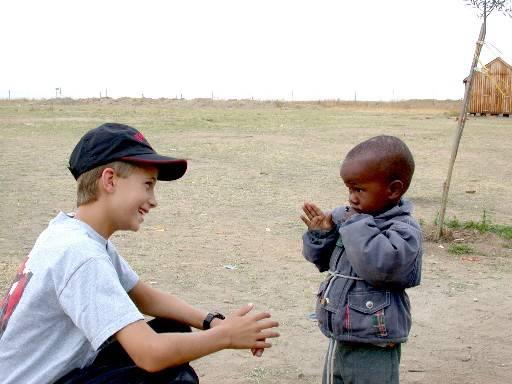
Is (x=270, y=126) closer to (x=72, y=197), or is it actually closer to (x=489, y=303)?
(x=72, y=197)

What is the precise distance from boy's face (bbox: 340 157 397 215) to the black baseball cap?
671mm

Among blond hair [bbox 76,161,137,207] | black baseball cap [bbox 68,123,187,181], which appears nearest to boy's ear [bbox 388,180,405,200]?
black baseball cap [bbox 68,123,187,181]

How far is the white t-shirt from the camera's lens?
7.31ft

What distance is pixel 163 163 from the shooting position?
251 centimetres

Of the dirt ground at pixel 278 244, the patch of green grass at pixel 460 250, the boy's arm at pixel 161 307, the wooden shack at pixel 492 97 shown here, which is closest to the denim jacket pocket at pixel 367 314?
the boy's arm at pixel 161 307

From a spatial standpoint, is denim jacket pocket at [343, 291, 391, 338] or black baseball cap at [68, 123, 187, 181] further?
denim jacket pocket at [343, 291, 391, 338]

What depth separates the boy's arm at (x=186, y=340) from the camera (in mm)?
2248

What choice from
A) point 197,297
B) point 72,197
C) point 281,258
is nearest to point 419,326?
point 197,297

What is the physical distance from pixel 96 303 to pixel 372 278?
3.24ft

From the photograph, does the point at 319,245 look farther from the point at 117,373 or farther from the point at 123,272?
the point at 117,373

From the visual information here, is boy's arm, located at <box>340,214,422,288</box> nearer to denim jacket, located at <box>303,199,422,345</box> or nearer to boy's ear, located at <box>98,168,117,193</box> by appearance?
denim jacket, located at <box>303,199,422,345</box>

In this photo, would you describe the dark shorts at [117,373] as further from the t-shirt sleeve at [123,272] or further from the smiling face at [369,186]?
the smiling face at [369,186]

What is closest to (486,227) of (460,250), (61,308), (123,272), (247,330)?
(460,250)

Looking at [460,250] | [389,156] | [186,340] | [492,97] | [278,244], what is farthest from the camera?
[492,97]
